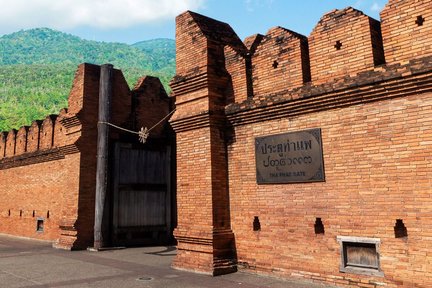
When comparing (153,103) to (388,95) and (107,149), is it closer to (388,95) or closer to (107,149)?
(107,149)

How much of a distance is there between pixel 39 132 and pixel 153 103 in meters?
5.98

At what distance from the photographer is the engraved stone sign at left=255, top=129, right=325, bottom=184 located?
691cm

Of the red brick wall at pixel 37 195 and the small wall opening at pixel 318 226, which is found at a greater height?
the red brick wall at pixel 37 195

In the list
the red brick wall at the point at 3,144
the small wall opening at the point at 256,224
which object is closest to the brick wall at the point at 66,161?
the red brick wall at the point at 3,144

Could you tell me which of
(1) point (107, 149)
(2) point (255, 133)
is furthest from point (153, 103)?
(2) point (255, 133)

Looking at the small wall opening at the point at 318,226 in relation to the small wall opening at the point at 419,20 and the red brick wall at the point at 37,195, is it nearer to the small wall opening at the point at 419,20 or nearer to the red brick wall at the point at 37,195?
the small wall opening at the point at 419,20

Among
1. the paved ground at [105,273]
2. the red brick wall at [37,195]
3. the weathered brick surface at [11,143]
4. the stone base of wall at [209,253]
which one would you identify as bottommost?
the paved ground at [105,273]

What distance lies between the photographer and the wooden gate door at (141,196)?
12.8m

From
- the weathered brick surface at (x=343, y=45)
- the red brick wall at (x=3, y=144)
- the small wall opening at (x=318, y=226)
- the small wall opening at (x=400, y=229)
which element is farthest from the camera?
the red brick wall at (x=3, y=144)

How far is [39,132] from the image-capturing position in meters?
16.6

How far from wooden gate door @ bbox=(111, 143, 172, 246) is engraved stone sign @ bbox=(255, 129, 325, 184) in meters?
6.66

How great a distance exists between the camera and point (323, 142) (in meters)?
6.84

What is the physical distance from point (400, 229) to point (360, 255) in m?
0.83

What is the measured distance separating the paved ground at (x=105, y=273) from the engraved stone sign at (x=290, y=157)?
6.43ft
